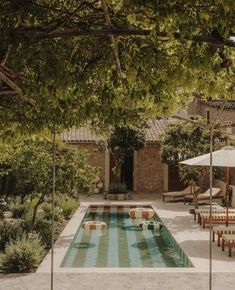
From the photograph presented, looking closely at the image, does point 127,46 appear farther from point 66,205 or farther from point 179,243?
point 66,205

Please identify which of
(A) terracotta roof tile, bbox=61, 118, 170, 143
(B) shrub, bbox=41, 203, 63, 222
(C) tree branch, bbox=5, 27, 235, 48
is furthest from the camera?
(A) terracotta roof tile, bbox=61, 118, 170, 143

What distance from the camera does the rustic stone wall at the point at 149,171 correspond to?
92.0 ft

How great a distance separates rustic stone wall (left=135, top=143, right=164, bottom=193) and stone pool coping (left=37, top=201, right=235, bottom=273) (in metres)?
5.83

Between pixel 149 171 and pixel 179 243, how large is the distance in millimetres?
14878

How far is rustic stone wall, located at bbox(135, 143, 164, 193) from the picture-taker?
92.0 ft

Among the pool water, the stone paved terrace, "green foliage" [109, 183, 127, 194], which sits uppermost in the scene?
"green foliage" [109, 183, 127, 194]

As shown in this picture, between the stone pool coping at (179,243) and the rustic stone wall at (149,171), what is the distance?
230 inches

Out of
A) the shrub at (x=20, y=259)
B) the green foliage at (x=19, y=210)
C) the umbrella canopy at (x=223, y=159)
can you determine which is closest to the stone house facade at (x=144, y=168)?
the green foliage at (x=19, y=210)

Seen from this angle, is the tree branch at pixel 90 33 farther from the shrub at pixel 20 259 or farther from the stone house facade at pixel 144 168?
the stone house facade at pixel 144 168

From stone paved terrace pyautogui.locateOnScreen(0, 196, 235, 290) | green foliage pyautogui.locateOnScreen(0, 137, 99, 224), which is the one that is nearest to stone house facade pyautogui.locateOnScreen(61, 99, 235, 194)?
green foliage pyautogui.locateOnScreen(0, 137, 99, 224)

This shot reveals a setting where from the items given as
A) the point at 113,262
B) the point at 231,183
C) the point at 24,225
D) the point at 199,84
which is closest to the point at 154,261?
the point at 113,262

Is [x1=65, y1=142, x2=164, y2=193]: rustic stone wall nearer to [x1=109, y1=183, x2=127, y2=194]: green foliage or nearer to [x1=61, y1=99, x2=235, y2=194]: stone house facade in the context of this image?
[x1=61, y1=99, x2=235, y2=194]: stone house facade

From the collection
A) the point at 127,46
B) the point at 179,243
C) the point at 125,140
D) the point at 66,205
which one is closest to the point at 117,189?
the point at 125,140

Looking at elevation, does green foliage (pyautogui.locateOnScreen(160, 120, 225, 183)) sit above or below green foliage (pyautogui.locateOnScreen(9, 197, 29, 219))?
above
